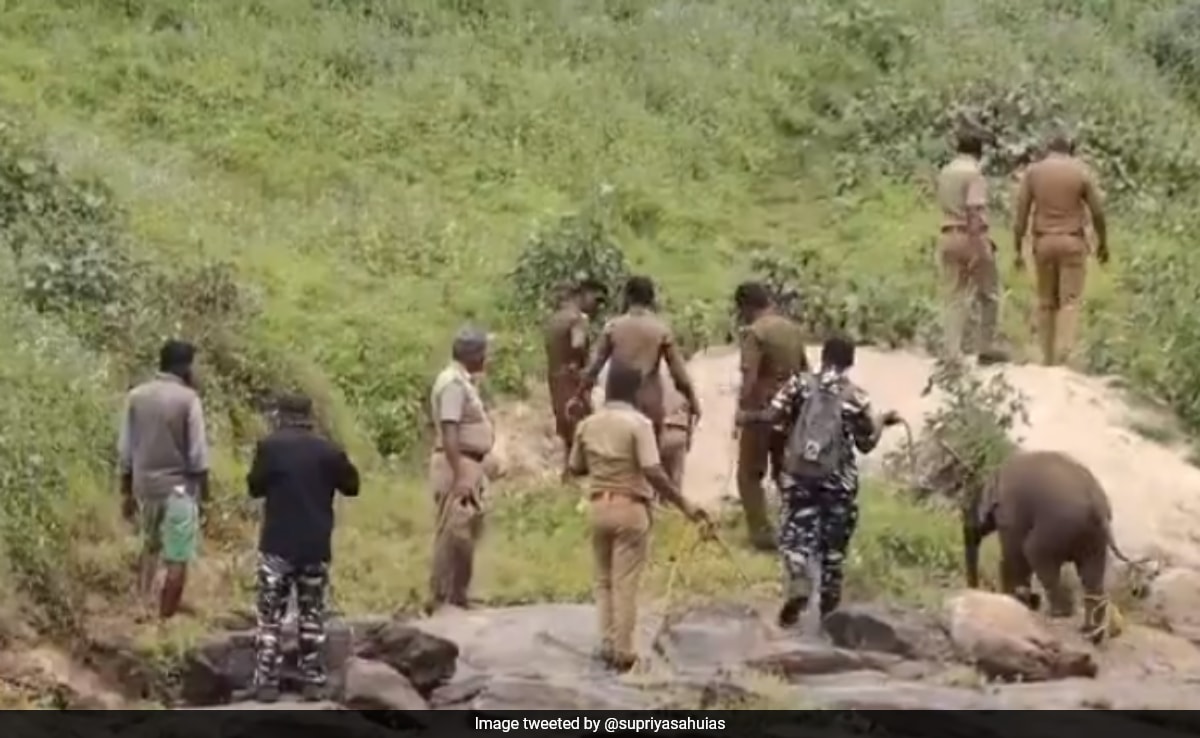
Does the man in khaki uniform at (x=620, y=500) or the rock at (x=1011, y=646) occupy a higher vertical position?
the man in khaki uniform at (x=620, y=500)

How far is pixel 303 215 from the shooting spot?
55.7 ft

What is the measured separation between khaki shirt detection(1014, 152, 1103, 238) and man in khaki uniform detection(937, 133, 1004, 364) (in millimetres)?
274

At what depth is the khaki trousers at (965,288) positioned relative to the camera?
13977 millimetres

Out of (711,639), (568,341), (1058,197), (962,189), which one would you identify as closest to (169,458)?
(711,639)

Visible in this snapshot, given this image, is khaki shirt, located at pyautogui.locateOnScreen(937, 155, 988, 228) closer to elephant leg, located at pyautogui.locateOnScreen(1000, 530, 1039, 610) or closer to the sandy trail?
the sandy trail

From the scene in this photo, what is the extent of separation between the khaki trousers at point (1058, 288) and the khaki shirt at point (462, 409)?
4673 millimetres

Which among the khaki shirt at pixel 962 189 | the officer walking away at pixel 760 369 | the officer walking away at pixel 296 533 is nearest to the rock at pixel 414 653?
the officer walking away at pixel 296 533

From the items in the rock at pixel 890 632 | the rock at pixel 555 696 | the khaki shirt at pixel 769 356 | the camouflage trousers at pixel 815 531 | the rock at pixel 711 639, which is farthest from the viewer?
the khaki shirt at pixel 769 356

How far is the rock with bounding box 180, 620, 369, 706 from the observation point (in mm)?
9641

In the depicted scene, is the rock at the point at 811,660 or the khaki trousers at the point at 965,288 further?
the khaki trousers at the point at 965,288

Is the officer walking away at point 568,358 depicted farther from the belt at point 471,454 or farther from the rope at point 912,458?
the belt at point 471,454

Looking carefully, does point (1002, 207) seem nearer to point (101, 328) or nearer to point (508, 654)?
point (101, 328)

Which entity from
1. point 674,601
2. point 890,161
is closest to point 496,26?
point 890,161


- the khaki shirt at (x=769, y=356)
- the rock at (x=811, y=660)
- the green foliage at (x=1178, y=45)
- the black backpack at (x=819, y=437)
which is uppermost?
the green foliage at (x=1178, y=45)
